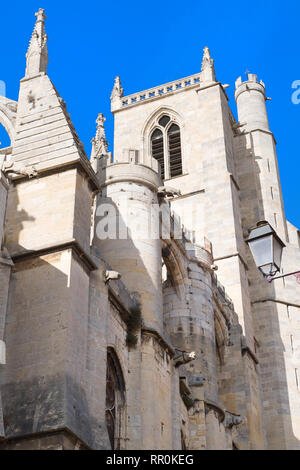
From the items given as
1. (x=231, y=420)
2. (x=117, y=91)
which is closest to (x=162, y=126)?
(x=117, y=91)

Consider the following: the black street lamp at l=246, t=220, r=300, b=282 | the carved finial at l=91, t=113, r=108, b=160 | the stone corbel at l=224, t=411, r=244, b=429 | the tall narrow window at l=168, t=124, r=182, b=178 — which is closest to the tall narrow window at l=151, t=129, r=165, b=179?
the tall narrow window at l=168, t=124, r=182, b=178

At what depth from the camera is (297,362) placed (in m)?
27.8

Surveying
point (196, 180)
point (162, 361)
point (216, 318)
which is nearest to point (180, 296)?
point (216, 318)

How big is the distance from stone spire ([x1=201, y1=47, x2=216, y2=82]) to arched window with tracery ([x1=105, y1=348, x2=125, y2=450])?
23.3 meters

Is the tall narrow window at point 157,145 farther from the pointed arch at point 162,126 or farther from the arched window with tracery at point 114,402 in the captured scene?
the arched window with tracery at point 114,402

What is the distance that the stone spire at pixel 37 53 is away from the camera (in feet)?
56.4

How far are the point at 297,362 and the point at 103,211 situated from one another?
41.7 ft

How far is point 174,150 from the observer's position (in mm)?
36031

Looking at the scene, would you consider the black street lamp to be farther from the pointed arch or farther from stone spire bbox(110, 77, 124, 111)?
stone spire bbox(110, 77, 124, 111)

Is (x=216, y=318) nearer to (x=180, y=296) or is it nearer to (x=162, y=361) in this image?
(x=180, y=296)

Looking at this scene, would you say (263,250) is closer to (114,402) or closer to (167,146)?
(114,402)

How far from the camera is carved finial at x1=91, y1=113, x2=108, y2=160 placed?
98.9ft

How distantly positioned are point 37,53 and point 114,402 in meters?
7.80

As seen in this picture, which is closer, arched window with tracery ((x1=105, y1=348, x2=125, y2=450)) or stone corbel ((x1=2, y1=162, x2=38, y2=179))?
arched window with tracery ((x1=105, y1=348, x2=125, y2=450))
